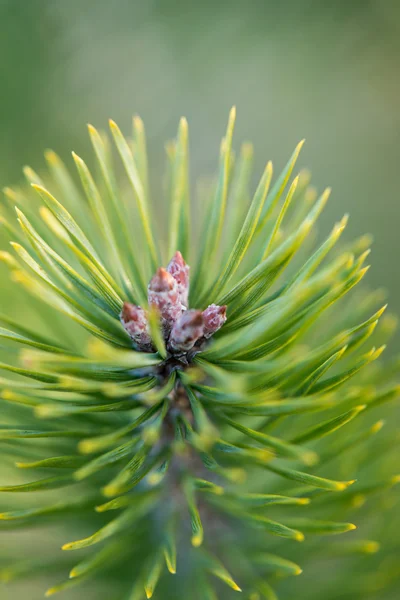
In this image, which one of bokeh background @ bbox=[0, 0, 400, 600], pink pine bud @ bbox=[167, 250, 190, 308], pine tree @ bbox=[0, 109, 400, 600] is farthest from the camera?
bokeh background @ bbox=[0, 0, 400, 600]

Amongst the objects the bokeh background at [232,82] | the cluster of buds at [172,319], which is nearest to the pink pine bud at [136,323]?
the cluster of buds at [172,319]

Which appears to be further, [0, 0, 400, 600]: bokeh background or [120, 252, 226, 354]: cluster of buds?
[0, 0, 400, 600]: bokeh background

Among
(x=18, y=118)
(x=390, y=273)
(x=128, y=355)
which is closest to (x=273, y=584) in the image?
(x=128, y=355)

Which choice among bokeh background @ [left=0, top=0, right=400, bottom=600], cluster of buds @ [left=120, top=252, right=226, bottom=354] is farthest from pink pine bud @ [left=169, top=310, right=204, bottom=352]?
bokeh background @ [left=0, top=0, right=400, bottom=600]

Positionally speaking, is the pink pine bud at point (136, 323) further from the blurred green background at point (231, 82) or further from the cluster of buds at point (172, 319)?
the blurred green background at point (231, 82)

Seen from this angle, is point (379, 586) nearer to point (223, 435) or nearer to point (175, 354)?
point (223, 435)

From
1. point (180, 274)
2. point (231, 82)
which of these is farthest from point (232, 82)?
point (180, 274)

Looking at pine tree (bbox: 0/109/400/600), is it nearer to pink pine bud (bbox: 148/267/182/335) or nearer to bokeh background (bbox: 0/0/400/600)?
pink pine bud (bbox: 148/267/182/335)
